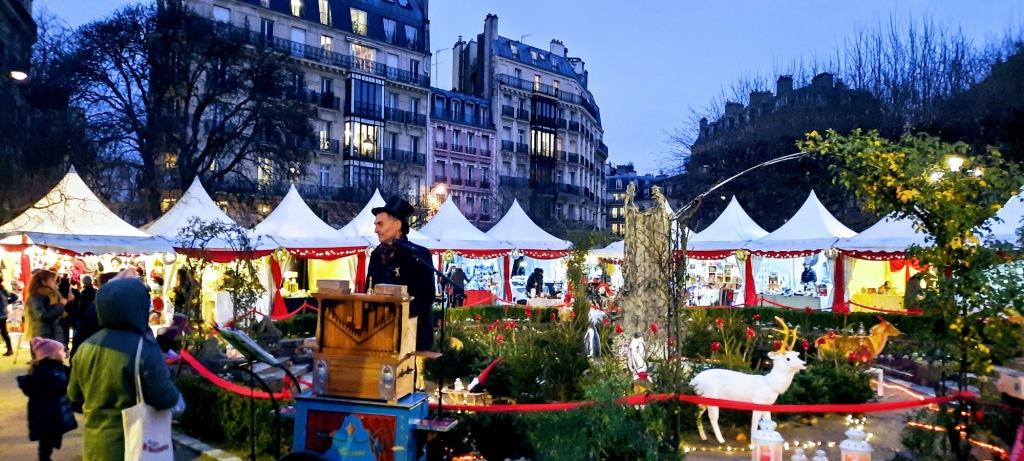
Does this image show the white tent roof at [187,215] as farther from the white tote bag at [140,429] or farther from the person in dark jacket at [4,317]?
the white tote bag at [140,429]

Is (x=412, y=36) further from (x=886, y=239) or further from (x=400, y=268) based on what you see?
(x=400, y=268)

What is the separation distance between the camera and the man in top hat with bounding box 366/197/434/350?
527 cm

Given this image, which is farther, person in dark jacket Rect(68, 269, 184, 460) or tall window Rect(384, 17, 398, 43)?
tall window Rect(384, 17, 398, 43)

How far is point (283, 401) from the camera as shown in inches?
243

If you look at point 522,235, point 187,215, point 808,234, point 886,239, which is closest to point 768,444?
point 886,239

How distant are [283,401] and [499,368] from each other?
338 cm

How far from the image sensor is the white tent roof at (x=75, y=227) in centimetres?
1280

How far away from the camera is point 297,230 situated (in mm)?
17188

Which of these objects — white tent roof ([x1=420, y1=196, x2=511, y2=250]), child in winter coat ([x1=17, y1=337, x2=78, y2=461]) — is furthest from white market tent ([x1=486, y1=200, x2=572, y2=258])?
child in winter coat ([x1=17, y1=337, x2=78, y2=461])

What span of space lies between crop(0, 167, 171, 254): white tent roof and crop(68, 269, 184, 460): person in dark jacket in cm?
1049

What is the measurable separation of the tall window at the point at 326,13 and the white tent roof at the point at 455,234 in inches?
906

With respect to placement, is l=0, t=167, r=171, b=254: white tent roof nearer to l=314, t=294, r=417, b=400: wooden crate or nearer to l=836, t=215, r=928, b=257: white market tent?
l=314, t=294, r=417, b=400: wooden crate

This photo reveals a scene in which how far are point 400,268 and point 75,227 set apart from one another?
36.2 feet

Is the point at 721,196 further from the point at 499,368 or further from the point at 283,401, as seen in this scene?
the point at 283,401
